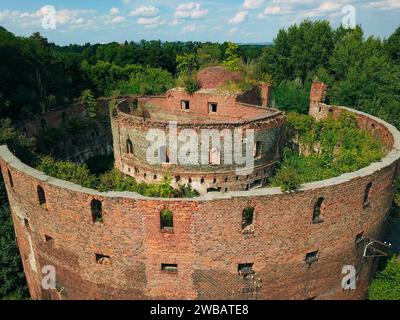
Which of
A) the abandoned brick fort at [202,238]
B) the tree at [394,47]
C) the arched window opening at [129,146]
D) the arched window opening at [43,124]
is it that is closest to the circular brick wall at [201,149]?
the arched window opening at [129,146]

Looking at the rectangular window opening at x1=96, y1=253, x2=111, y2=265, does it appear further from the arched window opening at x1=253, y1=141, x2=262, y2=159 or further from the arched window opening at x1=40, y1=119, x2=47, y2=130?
the arched window opening at x1=40, y1=119, x2=47, y2=130

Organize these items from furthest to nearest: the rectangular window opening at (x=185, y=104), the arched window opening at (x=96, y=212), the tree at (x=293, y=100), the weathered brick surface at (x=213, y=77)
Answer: the tree at (x=293, y=100) → the rectangular window opening at (x=185, y=104) → the weathered brick surface at (x=213, y=77) → the arched window opening at (x=96, y=212)

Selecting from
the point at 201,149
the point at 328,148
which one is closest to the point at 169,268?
the point at 201,149

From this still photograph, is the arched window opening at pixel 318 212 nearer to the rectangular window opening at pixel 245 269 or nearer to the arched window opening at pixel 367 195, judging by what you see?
the arched window opening at pixel 367 195

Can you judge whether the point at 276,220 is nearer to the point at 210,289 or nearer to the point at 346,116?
the point at 210,289

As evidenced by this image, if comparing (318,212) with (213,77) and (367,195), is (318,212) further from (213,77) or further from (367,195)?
(213,77)

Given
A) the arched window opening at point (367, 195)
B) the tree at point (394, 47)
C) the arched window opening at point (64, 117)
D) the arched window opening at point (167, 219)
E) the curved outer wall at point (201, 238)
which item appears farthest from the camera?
the tree at point (394, 47)

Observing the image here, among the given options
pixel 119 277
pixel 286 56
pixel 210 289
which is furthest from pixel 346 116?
pixel 286 56

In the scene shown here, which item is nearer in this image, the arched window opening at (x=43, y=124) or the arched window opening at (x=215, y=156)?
the arched window opening at (x=215, y=156)
